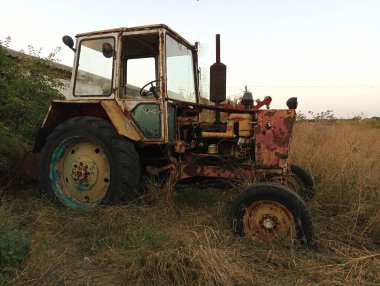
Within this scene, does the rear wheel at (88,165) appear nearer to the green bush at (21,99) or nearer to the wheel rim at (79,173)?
the wheel rim at (79,173)

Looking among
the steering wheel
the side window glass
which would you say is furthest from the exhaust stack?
the side window glass

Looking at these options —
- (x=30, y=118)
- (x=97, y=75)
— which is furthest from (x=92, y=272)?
(x=30, y=118)

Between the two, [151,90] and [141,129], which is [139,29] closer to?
[151,90]

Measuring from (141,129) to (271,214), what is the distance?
5.67 ft

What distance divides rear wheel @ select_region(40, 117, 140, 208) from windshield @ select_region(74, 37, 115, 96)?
43 centimetres

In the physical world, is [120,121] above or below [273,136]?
above

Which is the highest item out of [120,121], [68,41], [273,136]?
[68,41]

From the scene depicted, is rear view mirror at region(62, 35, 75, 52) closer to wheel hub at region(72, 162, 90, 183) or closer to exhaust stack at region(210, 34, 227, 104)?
wheel hub at region(72, 162, 90, 183)

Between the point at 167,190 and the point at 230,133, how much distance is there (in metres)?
0.96

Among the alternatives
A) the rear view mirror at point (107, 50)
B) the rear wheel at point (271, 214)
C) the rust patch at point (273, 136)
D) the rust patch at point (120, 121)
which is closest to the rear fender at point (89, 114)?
the rust patch at point (120, 121)

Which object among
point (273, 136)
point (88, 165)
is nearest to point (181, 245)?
point (273, 136)

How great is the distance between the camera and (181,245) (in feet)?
10.4

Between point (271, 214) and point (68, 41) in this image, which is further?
point (68, 41)

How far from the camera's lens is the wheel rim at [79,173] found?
4.52 m
